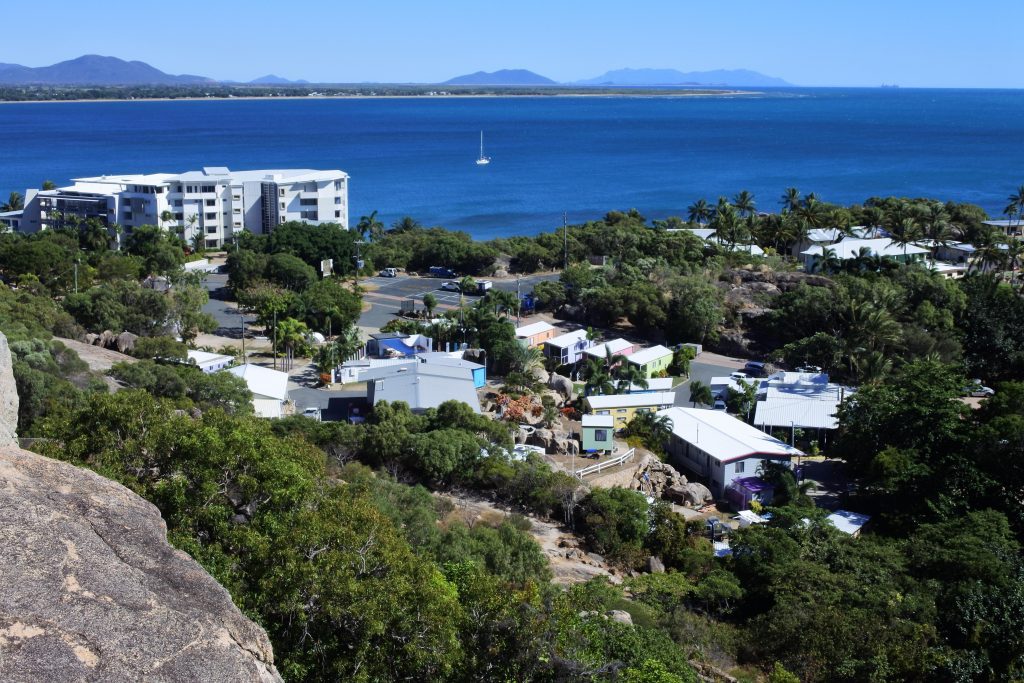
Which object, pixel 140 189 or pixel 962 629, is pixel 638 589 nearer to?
pixel 962 629

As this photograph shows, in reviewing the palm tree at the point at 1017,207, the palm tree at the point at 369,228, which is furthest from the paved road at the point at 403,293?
the palm tree at the point at 1017,207

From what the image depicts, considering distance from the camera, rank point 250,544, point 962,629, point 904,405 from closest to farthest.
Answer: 1. point 250,544
2. point 962,629
3. point 904,405

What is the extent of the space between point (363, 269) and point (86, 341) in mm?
21338

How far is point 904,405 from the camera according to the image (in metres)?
27.9

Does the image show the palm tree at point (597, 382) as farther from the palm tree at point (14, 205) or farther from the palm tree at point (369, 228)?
the palm tree at point (14, 205)

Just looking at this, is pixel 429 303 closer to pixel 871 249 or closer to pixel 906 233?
pixel 871 249

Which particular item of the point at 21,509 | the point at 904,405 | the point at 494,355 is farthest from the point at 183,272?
the point at 21,509

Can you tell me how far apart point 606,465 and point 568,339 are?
43.3ft

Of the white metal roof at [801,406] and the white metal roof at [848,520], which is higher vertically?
the white metal roof at [801,406]

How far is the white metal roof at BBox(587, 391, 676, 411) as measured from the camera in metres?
33.0

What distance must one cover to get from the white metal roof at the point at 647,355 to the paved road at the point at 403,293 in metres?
12.4

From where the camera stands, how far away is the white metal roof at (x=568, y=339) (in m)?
40.7

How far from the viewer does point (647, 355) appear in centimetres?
3950

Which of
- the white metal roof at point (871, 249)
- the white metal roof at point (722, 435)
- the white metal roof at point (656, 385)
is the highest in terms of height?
the white metal roof at point (871, 249)
